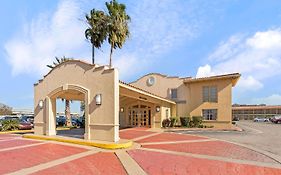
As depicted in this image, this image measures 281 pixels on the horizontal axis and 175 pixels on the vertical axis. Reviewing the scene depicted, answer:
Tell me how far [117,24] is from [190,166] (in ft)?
61.5

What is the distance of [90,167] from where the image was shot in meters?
8.09

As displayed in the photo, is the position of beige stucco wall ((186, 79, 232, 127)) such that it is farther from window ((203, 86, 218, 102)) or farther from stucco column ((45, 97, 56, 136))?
stucco column ((45, 97, 56, 136))

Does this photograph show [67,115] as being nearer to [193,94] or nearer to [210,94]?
[193,94]

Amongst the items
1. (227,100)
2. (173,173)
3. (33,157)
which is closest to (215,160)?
(173,173)

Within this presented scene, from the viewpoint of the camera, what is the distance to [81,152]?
10750 mm

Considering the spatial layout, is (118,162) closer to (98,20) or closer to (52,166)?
(52,166)

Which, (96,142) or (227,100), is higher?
(227,100)

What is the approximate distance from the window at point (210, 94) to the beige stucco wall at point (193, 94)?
37 centimetres

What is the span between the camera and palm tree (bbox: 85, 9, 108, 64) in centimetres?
2442

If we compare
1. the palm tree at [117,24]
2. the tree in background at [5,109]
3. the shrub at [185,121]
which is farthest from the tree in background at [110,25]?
the tree in background at [5,109]

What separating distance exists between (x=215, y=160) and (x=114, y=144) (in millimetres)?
5104

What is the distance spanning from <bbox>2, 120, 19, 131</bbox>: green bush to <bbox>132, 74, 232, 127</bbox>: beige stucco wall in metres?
15.9

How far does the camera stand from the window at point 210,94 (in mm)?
26203

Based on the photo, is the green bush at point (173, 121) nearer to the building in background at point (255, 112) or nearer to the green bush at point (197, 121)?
the green bush at point (197, 121)
